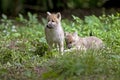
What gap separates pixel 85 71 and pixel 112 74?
42 centimetres

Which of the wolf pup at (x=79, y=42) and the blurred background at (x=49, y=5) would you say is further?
the blurred background at (x=49, y=5)

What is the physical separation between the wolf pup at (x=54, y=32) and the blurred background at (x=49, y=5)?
24.1 feet

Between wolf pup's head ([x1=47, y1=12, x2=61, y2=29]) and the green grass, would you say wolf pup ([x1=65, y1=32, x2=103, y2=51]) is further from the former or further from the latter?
wolf pup's head ([x1=47, y1=12, x2=61, y2=29])

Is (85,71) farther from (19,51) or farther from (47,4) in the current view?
(47,4)

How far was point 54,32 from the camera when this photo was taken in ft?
33.9

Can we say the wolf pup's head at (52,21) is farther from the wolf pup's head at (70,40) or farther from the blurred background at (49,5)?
the blurred background at (49,5)

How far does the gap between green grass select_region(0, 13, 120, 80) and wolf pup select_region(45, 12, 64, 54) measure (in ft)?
0.62

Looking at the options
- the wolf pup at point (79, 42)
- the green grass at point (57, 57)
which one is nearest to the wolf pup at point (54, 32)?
the green grass at point (57, 57)

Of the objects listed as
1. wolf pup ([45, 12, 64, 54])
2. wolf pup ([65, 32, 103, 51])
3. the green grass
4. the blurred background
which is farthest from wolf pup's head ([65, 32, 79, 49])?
the blurred background

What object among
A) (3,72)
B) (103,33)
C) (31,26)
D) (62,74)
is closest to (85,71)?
(62,74)

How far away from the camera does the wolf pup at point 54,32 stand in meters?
10.2

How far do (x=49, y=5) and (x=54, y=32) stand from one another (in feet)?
28.5

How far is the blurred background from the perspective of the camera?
18141 millimetres

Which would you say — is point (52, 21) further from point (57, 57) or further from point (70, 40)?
point (57, 57)
